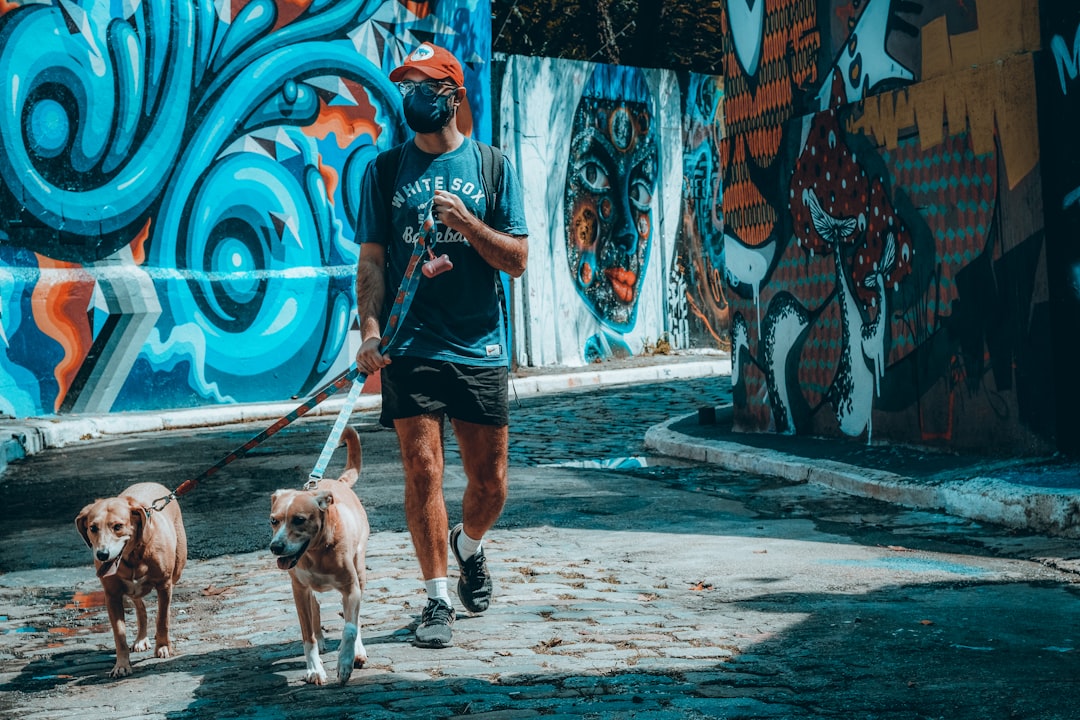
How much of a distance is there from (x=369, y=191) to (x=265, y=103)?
11.1 meters

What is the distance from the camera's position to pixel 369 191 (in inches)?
207

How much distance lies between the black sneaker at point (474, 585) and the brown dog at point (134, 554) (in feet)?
3.88

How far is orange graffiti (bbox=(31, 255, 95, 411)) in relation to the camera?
1402cm

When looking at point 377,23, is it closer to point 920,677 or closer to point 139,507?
point 139,507

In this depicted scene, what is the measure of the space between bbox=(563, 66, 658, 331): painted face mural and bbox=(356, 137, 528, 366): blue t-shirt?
1429 centimetres

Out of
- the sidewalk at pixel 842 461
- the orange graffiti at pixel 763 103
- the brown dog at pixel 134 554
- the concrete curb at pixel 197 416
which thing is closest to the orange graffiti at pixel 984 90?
the orange graffiti at pixel 763 103

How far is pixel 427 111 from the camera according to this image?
5.09 metres

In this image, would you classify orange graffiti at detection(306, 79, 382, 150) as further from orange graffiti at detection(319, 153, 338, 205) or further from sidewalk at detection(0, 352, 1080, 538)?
sidewalk at detection(0, 352, 1080, 538)

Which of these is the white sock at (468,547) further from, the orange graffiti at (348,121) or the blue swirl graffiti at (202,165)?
the orange graffiti at (348,121)

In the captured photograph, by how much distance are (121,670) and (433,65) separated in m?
2.64

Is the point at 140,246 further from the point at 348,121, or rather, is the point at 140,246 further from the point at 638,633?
the point at 638,633

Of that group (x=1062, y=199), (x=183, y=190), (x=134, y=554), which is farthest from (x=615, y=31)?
(x=134, y=554)

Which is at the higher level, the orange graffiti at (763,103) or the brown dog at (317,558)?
the orange graffiti at (763,103)

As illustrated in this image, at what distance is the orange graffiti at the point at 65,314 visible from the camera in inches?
552
